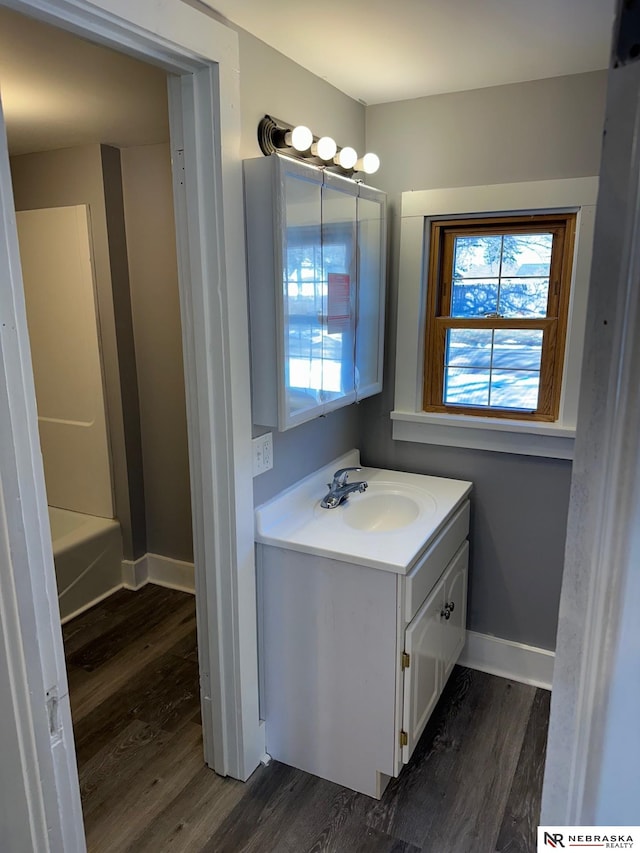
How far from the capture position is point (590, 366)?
486 millimetres

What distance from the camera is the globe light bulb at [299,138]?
1.72 m

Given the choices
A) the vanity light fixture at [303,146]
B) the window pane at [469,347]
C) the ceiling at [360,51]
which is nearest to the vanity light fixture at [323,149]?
the vanity light fixture at [303,146]

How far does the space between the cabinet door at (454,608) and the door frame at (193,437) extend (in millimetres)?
697

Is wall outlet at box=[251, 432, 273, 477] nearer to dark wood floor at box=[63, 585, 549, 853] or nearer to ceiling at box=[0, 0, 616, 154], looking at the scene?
dark wood floor at box=[63, 585, 549, 853]

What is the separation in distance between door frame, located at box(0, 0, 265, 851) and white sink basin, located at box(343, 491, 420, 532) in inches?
18.8

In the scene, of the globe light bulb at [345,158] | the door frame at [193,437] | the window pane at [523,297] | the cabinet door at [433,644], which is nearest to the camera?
the door frame at [193,437]

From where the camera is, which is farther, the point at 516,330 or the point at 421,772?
the point at 516,330

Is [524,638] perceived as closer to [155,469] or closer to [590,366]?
[155,469]

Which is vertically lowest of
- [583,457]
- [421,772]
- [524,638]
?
[421,772]

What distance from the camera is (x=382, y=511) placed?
2.28m

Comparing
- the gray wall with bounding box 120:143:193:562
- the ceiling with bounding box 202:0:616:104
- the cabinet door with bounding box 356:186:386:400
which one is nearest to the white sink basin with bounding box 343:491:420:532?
the cabinet door with bounding box 356:186:386:400

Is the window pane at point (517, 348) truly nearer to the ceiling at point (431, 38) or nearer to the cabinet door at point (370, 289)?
the cabinet door at point (370, 289)

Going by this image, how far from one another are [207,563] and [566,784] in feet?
4.55

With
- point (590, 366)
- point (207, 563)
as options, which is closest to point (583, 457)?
point (590, 366)
